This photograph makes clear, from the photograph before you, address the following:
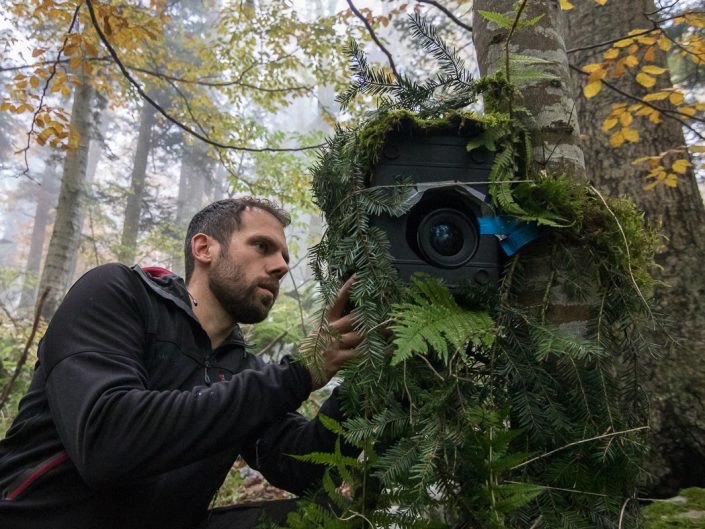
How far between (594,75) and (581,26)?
172 centimetres

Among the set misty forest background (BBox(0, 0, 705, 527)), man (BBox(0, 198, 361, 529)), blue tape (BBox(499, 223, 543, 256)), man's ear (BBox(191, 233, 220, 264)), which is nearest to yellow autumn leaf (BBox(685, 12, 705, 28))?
misty forest background (BBox(0, 0, 705, 527))

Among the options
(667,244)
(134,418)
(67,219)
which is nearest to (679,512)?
(667,244)

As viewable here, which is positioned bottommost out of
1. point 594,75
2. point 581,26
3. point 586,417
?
point 586,417

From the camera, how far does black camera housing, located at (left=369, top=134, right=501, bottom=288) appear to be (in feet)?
3.69

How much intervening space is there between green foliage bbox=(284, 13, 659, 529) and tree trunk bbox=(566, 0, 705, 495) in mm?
1230

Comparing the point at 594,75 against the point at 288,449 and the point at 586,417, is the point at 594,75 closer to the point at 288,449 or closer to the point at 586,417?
the point at 586,417

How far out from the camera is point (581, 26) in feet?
12.3

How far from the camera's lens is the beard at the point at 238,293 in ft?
6.40

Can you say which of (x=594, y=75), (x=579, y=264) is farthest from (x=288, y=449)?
(x=594, y=75)

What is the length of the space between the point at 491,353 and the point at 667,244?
258cm

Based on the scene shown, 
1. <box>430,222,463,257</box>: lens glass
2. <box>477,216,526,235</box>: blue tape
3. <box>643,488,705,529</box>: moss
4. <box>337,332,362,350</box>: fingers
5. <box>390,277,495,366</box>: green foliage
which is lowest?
<box>643,488,705,529</box>: moss

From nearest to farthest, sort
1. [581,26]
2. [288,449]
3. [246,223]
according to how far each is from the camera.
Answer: [288,449]
[246,223]
[581,26]

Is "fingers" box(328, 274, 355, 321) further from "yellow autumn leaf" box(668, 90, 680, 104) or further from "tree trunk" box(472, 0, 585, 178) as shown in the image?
"yellow autumn leaf" box(668, 90, 680, 104)

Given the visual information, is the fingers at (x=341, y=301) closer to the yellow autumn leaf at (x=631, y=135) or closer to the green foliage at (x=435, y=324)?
the green foliage at (x=435, y=324)
